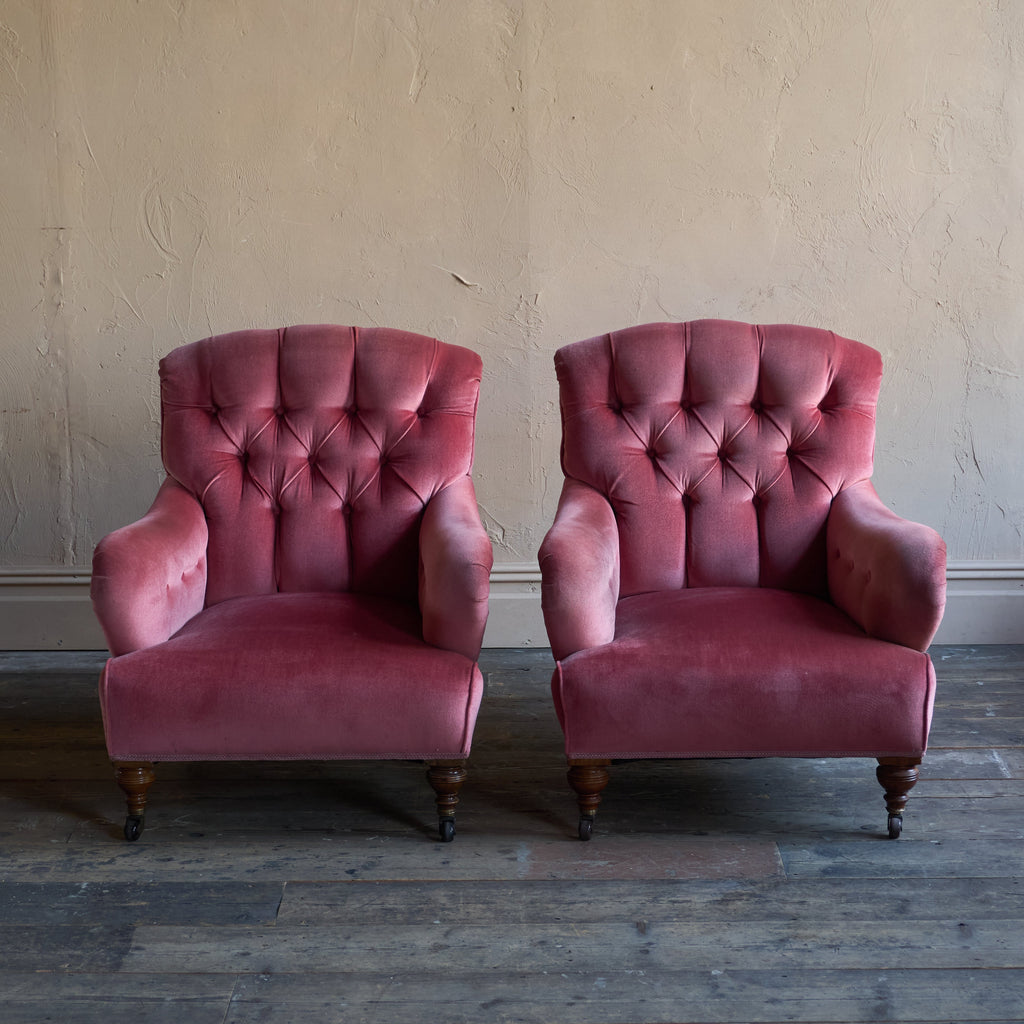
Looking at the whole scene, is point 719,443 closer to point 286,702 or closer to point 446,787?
point 446,787

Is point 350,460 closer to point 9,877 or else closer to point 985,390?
point 9,877

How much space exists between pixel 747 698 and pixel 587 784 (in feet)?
1.15

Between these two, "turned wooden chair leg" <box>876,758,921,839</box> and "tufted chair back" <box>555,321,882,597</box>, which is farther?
"tufted chair back" <box>555,321,882,597</box>

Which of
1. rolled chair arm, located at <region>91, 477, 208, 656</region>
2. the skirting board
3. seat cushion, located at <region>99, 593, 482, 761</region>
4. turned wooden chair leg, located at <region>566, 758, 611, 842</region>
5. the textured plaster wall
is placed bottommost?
the skirting board

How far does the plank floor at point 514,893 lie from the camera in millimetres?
1476

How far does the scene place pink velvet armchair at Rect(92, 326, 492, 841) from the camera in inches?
71.7

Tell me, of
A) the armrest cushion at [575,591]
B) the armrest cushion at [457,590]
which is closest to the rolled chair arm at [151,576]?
the armrest cushion at [457,590]

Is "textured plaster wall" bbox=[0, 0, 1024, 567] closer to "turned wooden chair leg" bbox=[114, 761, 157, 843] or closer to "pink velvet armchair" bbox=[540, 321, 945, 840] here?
"pink velvet armchair" bbox=[540, 321, 945, 840]

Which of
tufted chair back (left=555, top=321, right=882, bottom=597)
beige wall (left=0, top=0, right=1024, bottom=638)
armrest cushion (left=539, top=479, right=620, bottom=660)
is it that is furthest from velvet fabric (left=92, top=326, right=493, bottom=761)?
beige wall (left=0, top=0, right=1024, bottom=638)

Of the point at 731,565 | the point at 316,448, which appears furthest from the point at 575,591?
the point at 316,448

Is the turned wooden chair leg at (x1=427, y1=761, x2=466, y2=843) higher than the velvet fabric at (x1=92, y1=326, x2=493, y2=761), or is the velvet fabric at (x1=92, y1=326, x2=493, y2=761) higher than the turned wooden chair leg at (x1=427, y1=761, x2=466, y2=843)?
the velvet fabric at (x1=92, y1=326, x2=493, y2=761)

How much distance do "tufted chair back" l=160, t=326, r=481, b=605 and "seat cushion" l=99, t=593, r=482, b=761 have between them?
16.3 inches

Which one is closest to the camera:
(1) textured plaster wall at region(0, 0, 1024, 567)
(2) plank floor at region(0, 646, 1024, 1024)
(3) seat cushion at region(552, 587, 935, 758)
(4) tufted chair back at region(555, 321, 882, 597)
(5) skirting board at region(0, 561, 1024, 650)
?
(2) plank floor at region(0, 646, 1024, 1024)

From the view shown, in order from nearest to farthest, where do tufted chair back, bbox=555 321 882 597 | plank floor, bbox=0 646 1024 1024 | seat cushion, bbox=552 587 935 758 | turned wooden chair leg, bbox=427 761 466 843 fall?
plank floor, bbox=0 646 1024 1024, seat cushion, bbox=552 587 935 758, turned wooden chair leg, bbox=427 761 466 843, tufted chair back, bbox=555 321 882 597
